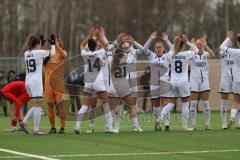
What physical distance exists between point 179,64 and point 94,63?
2.33 m

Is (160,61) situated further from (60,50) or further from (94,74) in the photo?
(60,50)

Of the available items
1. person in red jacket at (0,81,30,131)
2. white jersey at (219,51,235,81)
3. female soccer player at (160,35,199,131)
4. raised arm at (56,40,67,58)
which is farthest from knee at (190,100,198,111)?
person in red jacket at (0,81,30,131)

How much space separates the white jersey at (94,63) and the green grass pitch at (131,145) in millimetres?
1416

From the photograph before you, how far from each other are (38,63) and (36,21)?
60640 millimetres

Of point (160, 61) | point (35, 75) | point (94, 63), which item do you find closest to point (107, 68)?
point (94, 63)

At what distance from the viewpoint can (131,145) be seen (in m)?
17.0

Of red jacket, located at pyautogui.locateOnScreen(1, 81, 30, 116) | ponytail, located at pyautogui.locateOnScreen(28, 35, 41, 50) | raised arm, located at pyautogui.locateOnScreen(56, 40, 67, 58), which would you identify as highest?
ponytail, located at pyautogui.locateOnScreen(28, 35, 41, 50)

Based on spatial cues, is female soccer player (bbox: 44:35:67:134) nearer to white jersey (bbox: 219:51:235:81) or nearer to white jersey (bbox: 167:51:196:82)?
white jersey (bbox: 167:51:196:82)

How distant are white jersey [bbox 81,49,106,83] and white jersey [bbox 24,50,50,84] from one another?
104cm

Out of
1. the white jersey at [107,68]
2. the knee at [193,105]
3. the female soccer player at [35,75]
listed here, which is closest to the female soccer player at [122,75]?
the white jersey at [107,68]

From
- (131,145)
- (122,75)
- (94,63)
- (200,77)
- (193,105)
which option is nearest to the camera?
(131,145)

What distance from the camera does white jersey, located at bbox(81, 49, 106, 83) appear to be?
19844 mm

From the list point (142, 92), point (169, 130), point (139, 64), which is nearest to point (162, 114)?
point (169, 130)

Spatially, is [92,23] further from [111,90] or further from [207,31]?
[111,90]
